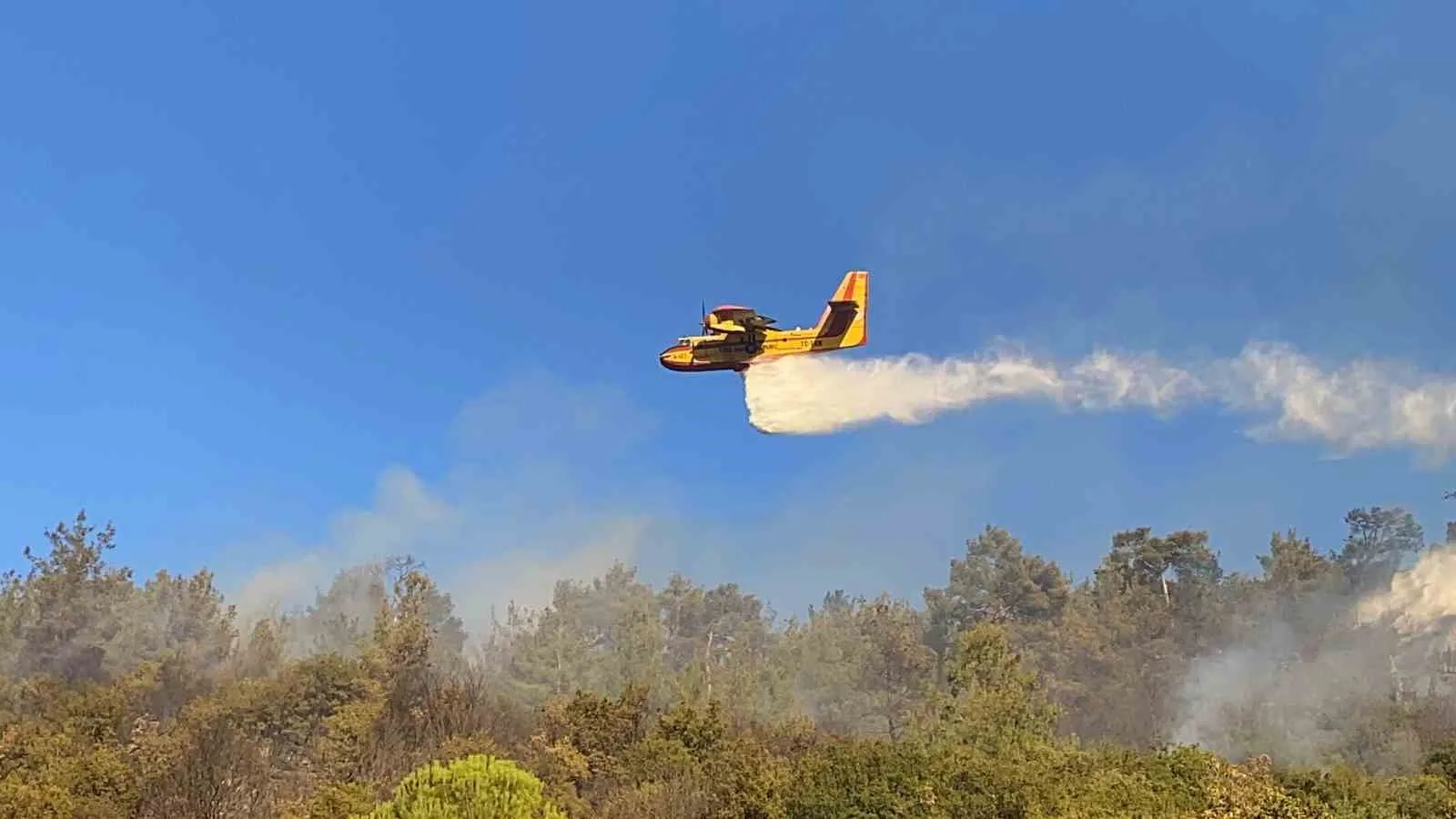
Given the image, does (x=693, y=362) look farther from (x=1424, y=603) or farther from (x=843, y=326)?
(x=1424, y=603)

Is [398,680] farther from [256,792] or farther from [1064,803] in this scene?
[1064,803]

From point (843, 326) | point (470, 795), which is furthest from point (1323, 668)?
point (470, 795)

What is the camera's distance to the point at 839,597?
148875mm

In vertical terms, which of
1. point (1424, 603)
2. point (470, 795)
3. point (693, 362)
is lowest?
point (470, 795)

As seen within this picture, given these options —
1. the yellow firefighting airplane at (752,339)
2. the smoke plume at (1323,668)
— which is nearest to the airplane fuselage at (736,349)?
the yellow firefighting airplane at (752,339)

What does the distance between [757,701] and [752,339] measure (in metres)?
52.9

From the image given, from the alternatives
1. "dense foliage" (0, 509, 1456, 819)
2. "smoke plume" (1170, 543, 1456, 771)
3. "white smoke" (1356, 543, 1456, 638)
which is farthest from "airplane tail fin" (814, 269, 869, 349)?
"white smoke" (1356, 543, 1456, 638)

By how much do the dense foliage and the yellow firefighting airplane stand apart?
42.9ft

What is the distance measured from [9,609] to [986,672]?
74.1 metres

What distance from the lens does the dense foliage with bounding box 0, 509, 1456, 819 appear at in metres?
30.5

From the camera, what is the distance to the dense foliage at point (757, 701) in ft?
100

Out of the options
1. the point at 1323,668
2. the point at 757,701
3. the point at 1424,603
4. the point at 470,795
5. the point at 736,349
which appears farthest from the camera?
the point at 757,701

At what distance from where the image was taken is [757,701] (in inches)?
3307

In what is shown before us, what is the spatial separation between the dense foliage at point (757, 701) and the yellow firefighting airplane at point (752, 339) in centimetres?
1307
